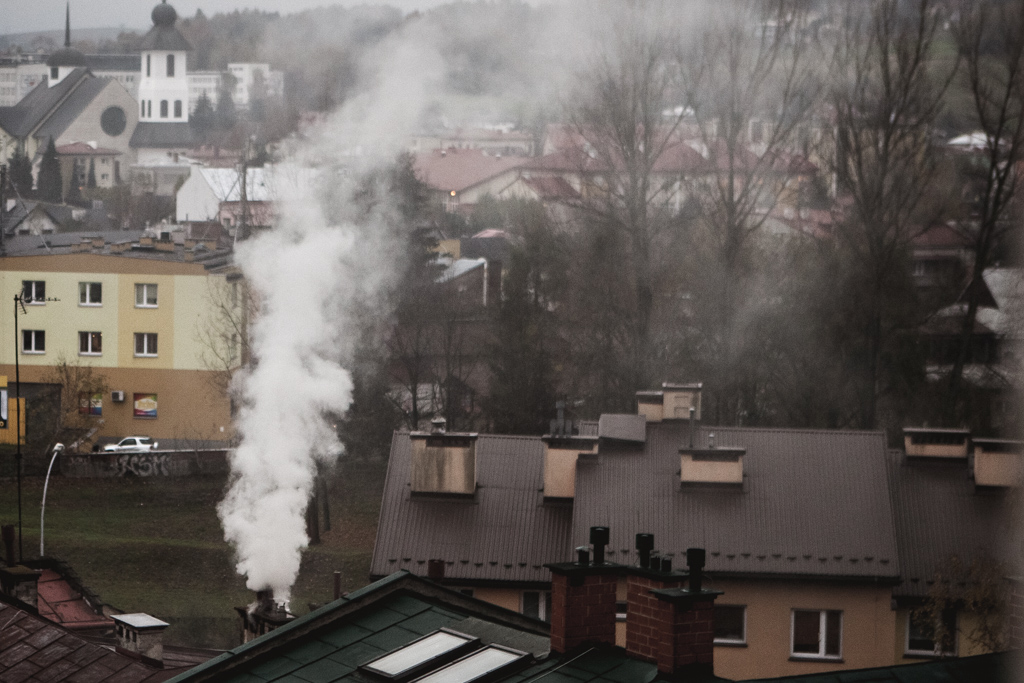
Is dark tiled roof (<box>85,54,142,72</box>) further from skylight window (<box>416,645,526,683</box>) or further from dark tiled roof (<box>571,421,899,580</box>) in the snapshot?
skylight window (<box>416,645,526,683</box>)

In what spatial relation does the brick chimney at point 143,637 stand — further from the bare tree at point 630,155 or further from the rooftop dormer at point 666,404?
the bare tree at point 630,155

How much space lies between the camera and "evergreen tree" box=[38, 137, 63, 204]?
23.8m

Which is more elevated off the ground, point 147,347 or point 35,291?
point 35,291

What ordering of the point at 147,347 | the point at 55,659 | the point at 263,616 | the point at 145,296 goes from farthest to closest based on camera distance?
the point at 145,296 < the point at 147,347 < the point at 263,616 < the point at 55,659

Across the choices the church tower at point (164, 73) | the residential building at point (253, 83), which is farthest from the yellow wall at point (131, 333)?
the church tower at point (164, 73)

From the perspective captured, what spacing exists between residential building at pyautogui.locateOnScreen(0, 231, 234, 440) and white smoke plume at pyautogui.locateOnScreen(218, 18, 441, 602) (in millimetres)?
658

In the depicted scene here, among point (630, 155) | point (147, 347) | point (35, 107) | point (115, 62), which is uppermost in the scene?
point (115, 62)

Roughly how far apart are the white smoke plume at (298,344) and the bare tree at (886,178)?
563 cm

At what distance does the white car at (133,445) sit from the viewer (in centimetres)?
1569

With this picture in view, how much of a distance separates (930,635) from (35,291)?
44.4ft

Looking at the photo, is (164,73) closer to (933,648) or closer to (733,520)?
(733,520)

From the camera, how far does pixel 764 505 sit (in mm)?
8109

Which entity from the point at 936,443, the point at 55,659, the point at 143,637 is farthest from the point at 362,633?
the point at 936,443

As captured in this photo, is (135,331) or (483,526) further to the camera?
(135,331)
